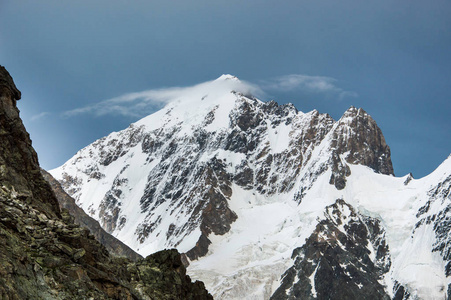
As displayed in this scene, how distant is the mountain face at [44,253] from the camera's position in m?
30.9

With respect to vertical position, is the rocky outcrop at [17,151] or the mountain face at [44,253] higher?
the rocky outcrop at [17,151]

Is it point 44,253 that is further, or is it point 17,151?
point 17,151

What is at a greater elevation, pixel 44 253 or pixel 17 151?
pixel 17 151

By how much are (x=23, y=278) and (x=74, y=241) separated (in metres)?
6.67

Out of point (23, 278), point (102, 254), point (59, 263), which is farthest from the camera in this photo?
point (102, 254)

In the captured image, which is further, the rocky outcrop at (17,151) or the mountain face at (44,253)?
the rocky outcrop at (17,151)

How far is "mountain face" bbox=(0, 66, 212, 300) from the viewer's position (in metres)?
30.9

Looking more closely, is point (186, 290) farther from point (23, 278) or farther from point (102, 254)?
point (23, 278)

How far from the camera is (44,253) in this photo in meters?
33.9

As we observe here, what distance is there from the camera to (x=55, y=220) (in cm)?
3819

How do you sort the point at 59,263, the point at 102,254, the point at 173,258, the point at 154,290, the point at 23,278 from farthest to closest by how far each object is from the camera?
the point at 173,258
the point at 154,290
the point at 102,254
the point at 59,263
the point at 23,278

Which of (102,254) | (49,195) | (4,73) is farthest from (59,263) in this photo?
(4,73)

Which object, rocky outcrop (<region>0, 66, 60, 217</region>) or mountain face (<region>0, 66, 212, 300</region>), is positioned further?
rocky outcrop (<region>0, 66, 60, 217</region>)

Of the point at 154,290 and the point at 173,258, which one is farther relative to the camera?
the point at 173,258
